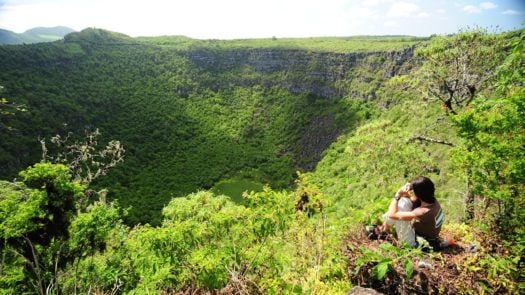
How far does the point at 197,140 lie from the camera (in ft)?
297

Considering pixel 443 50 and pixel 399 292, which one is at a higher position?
pixel 443 50

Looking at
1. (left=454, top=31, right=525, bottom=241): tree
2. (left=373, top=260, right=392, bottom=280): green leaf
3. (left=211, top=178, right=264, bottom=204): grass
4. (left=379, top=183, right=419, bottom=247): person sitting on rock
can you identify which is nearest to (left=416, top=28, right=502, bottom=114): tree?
(left=454, top=31, right=525, bottom=241): tree

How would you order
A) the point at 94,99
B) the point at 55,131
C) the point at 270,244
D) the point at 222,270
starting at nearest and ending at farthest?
the point at 222,270
the point at 270,244
the point at 55,131
the point at 94,99

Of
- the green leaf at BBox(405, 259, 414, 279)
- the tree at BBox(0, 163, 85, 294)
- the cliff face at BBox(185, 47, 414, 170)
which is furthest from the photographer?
the cliff face at BBox(185, 47, 414, 170)

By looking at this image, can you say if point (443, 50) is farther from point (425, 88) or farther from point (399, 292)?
point (399, 292)

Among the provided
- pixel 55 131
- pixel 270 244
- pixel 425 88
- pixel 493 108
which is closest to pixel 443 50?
pixel 425 88

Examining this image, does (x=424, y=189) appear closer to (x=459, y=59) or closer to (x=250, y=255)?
(x=250, y=255)

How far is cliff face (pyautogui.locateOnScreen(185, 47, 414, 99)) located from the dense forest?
502 mm

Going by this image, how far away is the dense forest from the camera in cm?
588

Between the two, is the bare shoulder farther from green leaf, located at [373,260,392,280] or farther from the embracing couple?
green leaf, located at [373,260,392,280]

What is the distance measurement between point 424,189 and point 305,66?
334 ft

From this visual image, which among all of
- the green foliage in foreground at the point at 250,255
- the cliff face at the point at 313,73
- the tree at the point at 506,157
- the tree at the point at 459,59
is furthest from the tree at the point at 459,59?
the cliff face at the point at 313,73

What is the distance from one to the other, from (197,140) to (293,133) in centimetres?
2533

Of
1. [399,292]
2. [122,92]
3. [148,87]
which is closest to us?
[399,292]
